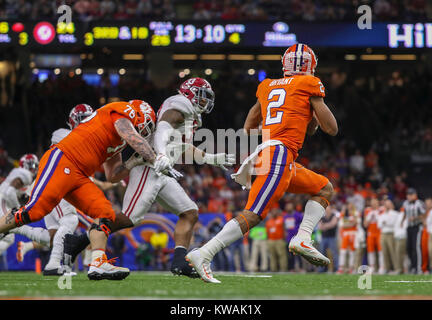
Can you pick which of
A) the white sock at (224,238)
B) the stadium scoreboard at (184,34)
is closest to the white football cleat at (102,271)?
the white sock at (224,238)

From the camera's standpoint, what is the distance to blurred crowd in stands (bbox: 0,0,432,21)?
19656 mm

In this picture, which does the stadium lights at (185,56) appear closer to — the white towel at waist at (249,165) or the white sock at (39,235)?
the white sock at (39,235)

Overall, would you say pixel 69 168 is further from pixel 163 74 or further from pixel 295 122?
pixel 163 74

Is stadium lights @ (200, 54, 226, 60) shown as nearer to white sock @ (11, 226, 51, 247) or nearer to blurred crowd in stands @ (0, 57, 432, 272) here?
blurred crowd in stands @ (0, 57, 432, 272)

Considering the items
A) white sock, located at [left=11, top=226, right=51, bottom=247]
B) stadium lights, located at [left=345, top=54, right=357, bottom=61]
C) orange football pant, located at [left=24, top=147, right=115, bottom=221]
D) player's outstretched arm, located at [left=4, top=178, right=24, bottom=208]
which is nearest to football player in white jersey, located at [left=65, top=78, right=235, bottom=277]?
orange football pant, located at [left=24, top=147, right=115, bottom=221]

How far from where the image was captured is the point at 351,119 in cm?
2312

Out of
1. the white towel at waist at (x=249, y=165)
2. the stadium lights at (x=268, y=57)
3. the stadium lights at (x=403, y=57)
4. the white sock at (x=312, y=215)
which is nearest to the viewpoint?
the white towel at waist at (x=249, y=165)

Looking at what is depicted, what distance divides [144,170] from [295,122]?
161 centimetres

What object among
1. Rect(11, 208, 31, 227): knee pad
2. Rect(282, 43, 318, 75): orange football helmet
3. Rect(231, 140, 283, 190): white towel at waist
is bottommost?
Rect(11, 208, 31, 227): knee pad

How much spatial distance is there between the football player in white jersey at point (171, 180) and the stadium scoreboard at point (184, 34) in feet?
37.5

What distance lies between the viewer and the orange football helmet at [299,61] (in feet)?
22.5

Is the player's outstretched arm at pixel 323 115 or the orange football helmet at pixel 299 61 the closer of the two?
the player's outstretched arm at pixel 323 115

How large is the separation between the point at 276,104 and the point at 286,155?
483 mm

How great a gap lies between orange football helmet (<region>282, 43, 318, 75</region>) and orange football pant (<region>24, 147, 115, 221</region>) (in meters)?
1.97
